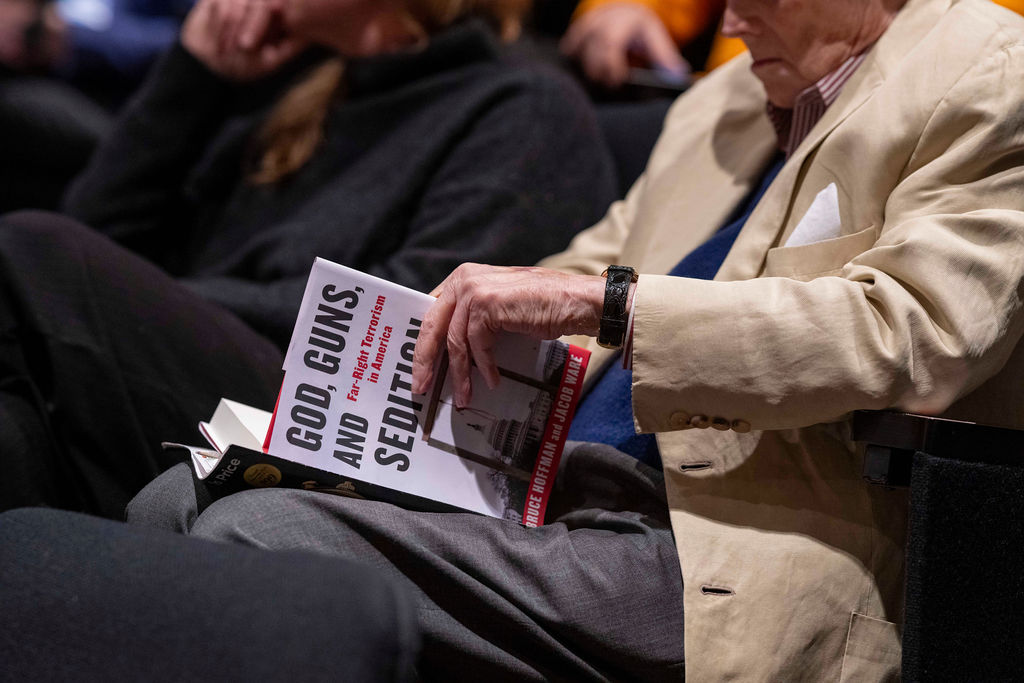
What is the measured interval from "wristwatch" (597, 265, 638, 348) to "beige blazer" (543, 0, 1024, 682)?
21mm

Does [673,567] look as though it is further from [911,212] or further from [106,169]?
[106,169]

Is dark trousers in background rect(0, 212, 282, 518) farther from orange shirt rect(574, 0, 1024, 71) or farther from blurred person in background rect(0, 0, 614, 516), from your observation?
orange shirt rect(574, 0, 1024, 71)

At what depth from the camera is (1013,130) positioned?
0.92m

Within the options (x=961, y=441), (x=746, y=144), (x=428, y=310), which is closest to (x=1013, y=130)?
(x=961, y=441)

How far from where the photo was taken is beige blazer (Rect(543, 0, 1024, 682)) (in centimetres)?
87

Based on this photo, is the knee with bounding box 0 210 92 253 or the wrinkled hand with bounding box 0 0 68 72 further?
the wrinkled hand with bounding box 0 0 68 72

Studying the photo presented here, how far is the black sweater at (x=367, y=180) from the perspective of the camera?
1.62 meters

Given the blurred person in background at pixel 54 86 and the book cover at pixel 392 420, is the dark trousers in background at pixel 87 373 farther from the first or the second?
the blurred person in background at pixel 54 86

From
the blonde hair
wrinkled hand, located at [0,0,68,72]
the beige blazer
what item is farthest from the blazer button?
wrinkled hand, located at [0,0,68,72]

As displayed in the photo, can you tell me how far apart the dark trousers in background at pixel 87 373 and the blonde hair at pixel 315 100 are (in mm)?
655

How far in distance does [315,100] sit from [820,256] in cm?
122

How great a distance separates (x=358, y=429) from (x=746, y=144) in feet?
2.35

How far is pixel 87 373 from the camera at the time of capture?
47.6 inches

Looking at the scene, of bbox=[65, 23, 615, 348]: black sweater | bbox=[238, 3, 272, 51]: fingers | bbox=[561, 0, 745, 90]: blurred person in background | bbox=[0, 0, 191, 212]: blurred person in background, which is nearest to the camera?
bbox=[65, 23, 615, 348]: black sweater
